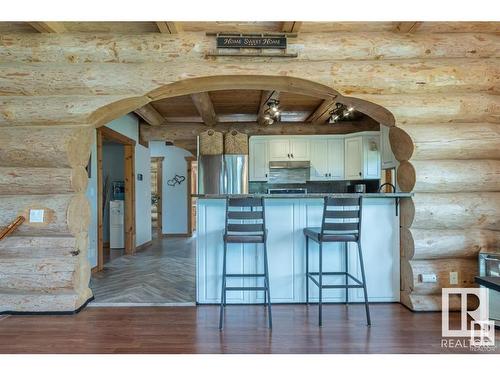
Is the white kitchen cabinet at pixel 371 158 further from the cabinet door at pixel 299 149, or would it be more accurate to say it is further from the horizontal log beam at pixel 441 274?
the horizontal log beam at pixel 441 274

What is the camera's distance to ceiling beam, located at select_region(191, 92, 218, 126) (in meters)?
4.66

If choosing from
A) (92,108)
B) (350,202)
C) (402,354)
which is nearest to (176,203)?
(92,108)

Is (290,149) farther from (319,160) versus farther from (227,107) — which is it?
(227,107)

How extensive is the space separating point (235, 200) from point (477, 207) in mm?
2318

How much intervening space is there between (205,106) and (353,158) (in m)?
2.96

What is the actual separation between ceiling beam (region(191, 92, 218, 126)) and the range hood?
55.7 inches

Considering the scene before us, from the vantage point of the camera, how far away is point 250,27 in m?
3.14

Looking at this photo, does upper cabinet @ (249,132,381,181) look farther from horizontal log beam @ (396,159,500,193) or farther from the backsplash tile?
horizontal log beam @ (396,159,500,193)

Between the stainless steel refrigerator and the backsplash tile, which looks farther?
the backsplash tile

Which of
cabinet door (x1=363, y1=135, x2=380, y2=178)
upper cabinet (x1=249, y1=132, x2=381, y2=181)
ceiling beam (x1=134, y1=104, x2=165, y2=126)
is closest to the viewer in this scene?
ceiling beam (x1=134, y1=104, x2=165, y2=126)

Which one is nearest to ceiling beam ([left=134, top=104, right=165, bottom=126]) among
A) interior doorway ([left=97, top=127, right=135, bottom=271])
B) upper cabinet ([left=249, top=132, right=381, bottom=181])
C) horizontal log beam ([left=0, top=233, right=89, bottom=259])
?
interior doorway ([left=97, top=127, right=135, bottom=271])
